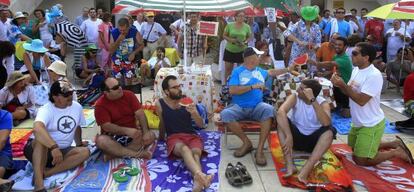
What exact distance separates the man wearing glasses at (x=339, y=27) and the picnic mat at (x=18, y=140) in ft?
24.4

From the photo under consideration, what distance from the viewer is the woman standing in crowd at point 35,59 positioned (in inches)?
282

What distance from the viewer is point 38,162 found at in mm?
4191

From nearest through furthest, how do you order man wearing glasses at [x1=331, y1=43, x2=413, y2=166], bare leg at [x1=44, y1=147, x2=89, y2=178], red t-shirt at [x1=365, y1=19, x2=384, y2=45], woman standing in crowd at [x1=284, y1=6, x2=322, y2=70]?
1. bare leg at [x1=44, y1=147, x2=89, y2=178]
2. man wearing glasses at [x1=331, y1=43, x2=413, y2=166]
3. woman standing in crowd at [x1=284, y1=6, x2=322, y2=70]
4. red t-shirt at [x1=365, y1=19, x2=384, y2=45]

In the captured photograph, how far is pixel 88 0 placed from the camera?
16.9 metres

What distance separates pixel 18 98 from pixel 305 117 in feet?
14.6

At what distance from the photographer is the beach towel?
13.9ft

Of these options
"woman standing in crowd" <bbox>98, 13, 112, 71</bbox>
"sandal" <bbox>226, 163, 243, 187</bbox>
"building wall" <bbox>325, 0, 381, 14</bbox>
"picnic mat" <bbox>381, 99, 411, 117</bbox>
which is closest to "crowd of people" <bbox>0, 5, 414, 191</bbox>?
"sandal" <bbox>226, 163, 243, 187</bbox>

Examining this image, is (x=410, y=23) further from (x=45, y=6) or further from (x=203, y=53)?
(x=45, y=6)

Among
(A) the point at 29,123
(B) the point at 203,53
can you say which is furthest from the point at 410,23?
(A) the point at 29,123

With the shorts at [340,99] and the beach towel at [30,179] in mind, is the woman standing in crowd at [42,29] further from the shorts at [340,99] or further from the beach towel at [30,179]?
the shorts at [340,99]

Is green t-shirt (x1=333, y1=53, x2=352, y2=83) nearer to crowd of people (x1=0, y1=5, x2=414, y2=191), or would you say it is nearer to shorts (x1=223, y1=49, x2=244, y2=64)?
crowd of people (x1=0, y1=5, x2=414, y2=191)

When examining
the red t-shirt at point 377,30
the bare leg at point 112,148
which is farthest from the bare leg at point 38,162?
the red t-shirt at point 377,30

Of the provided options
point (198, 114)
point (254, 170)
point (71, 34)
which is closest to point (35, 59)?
point (71, 34)

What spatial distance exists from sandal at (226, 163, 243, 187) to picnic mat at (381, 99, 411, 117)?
4039 millimetres
